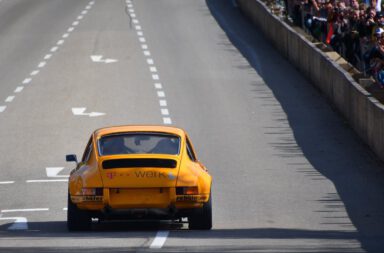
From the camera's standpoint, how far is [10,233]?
17484 millimetres

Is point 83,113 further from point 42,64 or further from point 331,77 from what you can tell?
point 42,64

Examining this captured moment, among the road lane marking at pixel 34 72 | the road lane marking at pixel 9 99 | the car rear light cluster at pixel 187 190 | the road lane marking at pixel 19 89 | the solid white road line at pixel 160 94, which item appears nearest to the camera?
the car rear light cluster at pixel 187 190

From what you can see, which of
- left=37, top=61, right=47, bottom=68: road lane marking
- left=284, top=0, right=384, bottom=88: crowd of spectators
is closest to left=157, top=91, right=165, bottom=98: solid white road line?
left=284, top=0, right=384, bottom=88: crowd of spectators

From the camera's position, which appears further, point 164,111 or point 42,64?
point 42,64

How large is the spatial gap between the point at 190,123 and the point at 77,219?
13.1 metres

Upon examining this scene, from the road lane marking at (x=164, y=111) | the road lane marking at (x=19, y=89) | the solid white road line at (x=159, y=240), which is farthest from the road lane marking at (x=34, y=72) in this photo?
the solid white road line at (x=159, y=240)

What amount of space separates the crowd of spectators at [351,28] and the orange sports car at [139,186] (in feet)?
35.7

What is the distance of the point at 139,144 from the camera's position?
57.7 feet

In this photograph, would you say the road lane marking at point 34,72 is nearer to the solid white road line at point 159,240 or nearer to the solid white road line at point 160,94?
the solid white road line at point 160,94

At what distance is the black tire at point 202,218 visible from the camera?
17016mm

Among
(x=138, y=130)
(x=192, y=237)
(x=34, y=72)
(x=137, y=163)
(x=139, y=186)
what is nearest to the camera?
(x=192, y=237)

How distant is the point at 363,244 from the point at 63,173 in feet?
35.6

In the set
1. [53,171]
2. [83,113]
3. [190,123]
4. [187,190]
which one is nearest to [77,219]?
[187,190]

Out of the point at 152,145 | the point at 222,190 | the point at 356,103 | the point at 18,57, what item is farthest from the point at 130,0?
the point at 152,145
